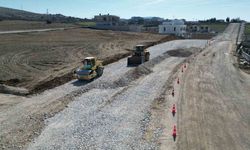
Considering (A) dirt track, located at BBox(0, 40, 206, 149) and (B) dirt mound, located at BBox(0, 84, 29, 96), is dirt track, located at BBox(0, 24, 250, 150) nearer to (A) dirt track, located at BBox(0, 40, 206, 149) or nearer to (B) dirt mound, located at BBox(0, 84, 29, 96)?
(A) dirt track, located at BBox(0, 40, 206, 149)

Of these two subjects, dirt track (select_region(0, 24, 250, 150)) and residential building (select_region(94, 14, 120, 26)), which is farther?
residential building (select_region(94, 14, 120, 26))

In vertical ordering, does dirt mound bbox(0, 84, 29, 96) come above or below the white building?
below

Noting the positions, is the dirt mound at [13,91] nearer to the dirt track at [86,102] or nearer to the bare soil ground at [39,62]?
the dirt track at [86,102]

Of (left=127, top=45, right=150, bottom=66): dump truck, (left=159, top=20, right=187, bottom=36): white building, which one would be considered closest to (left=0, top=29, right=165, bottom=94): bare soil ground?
(left=127, top=45, right=150, bottom=66): dump truck

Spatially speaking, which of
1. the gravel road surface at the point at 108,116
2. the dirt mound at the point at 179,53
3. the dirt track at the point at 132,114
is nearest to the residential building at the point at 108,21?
the dirt mound at the point at 179,53

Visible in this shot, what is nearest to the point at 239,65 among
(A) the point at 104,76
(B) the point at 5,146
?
(A) the point at 104,76

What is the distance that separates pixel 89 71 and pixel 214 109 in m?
11.4

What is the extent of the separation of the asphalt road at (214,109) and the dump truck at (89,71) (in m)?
8.00


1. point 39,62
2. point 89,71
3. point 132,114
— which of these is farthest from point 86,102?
point 39,62

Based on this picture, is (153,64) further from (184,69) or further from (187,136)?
(187,136)

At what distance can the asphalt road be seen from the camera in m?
15.8

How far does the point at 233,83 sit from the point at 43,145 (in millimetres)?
19823

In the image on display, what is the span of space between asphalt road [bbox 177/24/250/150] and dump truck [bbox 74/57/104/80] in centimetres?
800

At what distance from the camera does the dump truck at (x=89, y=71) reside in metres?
27.0
